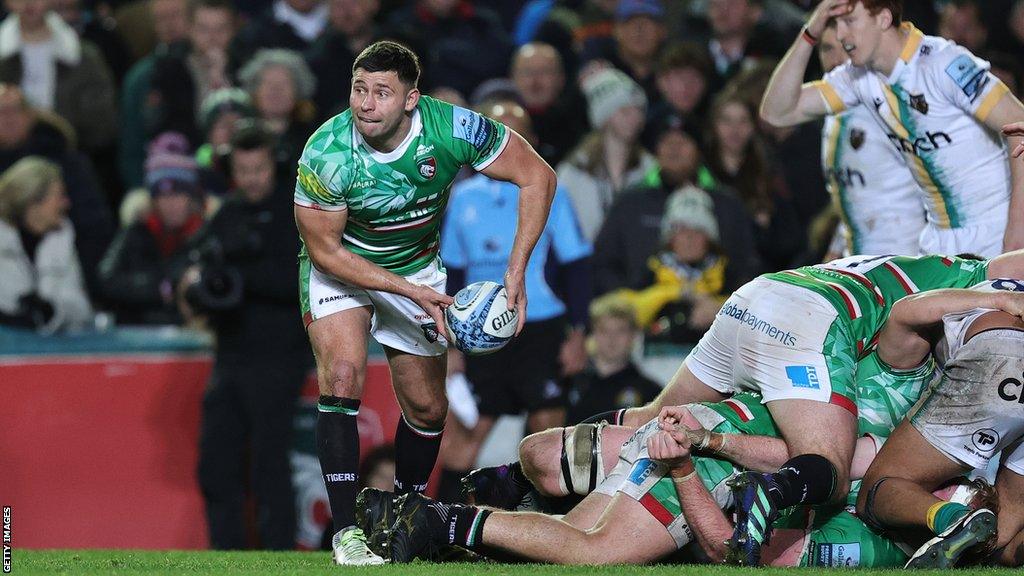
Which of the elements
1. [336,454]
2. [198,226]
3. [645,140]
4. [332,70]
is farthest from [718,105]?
[336,454]

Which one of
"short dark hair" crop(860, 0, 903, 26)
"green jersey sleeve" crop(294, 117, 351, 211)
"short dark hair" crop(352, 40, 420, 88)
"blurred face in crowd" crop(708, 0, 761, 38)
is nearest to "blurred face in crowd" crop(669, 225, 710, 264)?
"blurred face in crowd" crop(708, 0, 761, 38)

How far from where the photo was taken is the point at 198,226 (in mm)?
10883

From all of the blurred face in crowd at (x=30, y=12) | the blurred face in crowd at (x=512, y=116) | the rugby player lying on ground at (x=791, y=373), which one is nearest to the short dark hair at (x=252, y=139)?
the blurred face in crowd at (x=512, y=116)

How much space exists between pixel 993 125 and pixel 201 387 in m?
5.10

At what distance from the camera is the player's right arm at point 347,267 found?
6918mm

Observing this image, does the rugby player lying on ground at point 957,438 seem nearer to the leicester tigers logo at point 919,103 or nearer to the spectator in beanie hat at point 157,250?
the leicester tigers logo at point 919,103

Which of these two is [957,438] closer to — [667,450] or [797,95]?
[667,450]

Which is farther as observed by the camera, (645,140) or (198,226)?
(645,140)

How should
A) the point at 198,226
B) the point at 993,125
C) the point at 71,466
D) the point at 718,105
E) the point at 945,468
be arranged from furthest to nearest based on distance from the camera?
the point at 718,105 < the point at 198,226 < the point at 71,466 < the point at 993,125 < the point at 945,468

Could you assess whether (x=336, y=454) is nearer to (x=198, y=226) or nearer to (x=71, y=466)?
(x=71, y=466)

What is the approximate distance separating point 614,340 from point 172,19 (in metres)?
4.81

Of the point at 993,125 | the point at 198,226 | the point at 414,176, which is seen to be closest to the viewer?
the point at 414,176

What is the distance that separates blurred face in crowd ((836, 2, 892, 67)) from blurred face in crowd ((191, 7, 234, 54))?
566cm

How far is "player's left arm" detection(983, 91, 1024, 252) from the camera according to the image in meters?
8.00
